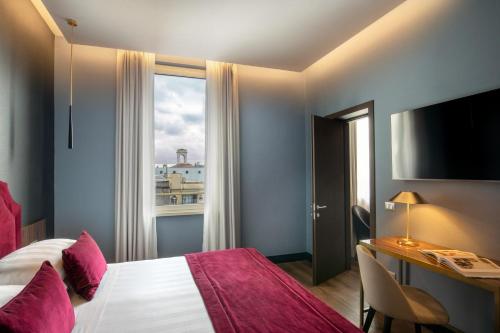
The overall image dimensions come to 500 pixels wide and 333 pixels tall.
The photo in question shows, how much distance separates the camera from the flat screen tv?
5.99ft

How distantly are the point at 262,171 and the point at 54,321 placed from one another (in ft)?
9.96

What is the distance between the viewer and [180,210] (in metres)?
3.68

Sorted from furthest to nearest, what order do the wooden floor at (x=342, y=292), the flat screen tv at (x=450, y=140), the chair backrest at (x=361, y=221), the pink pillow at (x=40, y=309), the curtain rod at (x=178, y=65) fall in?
the chair backrest at (x=361, y=221), the curtain rod at (x=178, y=65), the wooden floor at (x=342, y=292), the flat screen tv at (x=450, y=140), the pink pillow at (x=40, y=309)

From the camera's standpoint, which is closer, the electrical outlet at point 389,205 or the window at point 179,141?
the electrical outlet at point 389,205

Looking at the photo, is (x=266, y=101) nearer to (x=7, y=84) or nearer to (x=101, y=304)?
(x=7, y=84)

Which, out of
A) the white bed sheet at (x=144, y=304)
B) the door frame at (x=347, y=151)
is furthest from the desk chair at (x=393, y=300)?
the white bed sheet at (x=144, y=304)

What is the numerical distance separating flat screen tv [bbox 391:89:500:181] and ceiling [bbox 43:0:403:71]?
43.4 inches

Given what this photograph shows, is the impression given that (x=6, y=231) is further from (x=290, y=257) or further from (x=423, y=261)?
(x=290, y=257)

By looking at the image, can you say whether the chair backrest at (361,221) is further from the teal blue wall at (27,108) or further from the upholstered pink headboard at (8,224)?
the teal blue wall at (27,108)

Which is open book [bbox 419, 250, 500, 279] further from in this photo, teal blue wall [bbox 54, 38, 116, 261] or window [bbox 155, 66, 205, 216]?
teal blue wall [bbox 54, 38, 116, 261]

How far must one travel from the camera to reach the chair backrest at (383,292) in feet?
5.68

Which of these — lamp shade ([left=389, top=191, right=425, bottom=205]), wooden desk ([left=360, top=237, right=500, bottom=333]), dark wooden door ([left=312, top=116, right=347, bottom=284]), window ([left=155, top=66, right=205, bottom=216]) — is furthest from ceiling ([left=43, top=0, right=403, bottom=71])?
wooden desk ([left=360, top=237, right=500, bottom=333])

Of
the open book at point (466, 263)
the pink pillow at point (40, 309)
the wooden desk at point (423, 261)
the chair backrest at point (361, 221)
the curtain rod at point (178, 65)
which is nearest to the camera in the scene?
the pink pillow at point (40, 309)

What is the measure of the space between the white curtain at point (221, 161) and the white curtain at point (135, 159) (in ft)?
2.34
